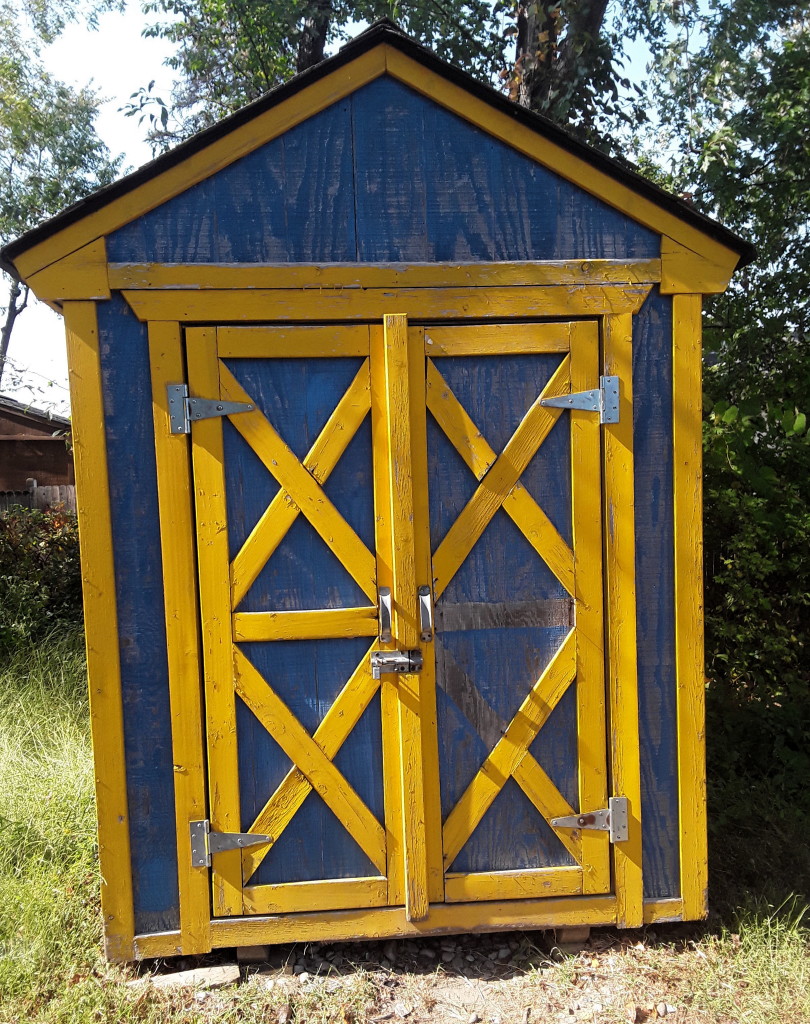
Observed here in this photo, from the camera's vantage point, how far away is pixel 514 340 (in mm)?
2953

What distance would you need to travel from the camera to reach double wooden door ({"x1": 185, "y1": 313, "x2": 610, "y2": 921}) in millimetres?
2926

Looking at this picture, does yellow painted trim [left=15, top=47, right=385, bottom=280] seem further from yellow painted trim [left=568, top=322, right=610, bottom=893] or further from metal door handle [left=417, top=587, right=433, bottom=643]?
metal door handle [left=417, top=587, right=433, bottom=643]

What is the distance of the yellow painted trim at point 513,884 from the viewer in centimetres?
304

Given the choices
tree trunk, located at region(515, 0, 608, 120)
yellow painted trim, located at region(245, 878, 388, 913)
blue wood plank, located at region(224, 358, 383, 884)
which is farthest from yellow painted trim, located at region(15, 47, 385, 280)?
tree trunk, located at region(515, 0, 608, 120)

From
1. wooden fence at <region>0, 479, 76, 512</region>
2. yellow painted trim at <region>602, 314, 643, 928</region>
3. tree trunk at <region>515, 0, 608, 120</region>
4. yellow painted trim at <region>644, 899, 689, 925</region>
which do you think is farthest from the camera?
wooden fence at <region>0, 479, 76, 512</region>

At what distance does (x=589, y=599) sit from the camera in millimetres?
3035

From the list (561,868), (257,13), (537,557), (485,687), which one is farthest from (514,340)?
(257,13)

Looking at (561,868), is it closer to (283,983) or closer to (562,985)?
(562,985)

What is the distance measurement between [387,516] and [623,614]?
1049 millimetres

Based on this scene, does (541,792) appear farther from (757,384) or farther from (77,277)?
(757,384)

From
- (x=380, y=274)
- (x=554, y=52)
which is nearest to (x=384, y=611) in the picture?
(x=380, y=274)

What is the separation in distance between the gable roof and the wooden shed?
0.01 meters

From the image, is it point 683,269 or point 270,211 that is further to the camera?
point 683,269

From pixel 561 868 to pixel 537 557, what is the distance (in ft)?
4.21
